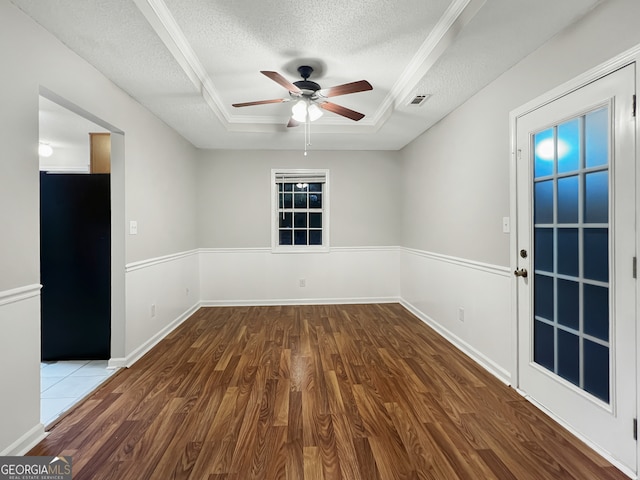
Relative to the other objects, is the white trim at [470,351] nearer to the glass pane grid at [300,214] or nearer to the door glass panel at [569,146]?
the door glass panel at [569,146]

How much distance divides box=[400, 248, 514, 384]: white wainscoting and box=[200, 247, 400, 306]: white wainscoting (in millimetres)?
764

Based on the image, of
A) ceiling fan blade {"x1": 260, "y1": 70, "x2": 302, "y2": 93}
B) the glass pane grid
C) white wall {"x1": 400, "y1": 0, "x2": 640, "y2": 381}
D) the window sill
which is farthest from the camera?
the glass pane grid

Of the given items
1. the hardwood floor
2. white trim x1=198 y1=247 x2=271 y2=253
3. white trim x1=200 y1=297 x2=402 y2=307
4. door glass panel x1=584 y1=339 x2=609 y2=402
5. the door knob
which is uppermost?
white trim x1=198 y1=247 x2=271 y2=253

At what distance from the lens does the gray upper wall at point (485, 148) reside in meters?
1.65

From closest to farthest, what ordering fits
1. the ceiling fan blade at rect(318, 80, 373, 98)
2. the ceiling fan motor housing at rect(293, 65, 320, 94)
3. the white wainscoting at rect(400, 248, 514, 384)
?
the ceiling fan blade at rect(318, 80, 373, 98) → the white wainscoting at rect(400, 248, 514, 384) → the ceiling fan motor housing at rect(293, 65, 320, 94)

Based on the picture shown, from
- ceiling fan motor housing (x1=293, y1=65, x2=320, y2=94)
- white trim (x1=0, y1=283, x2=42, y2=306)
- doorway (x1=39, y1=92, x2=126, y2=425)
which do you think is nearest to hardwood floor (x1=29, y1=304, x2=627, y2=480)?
doorway (x1=39, y1=92, x2=126, y2=425)

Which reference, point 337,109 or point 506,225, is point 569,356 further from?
point 337,109

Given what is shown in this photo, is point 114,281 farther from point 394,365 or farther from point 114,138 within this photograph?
point 394,365

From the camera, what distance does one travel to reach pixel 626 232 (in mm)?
1521

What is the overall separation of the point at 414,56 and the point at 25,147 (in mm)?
2725

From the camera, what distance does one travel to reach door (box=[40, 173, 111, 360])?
2.76m

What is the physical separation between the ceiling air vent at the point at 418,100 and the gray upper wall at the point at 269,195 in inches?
72.2

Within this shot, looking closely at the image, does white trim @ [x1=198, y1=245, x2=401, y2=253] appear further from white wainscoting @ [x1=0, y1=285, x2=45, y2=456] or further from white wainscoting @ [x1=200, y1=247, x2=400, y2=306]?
white wainscoting @ [x1=0, y1=285, x2=45, y2=456]

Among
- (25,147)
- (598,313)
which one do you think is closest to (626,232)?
(598,313)
